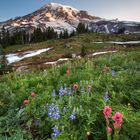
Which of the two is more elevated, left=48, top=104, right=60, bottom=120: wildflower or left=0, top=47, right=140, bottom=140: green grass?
left=48, top=104, right=60, bottom=120: wildflower

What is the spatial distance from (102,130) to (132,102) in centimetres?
135

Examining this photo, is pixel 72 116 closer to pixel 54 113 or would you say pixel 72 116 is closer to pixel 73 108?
pixel 54 113

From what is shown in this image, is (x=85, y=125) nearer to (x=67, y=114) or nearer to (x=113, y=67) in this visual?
(x=67, y=114)

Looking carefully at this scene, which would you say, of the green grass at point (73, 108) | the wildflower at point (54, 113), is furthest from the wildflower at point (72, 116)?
the wildflower at point (54, 113)

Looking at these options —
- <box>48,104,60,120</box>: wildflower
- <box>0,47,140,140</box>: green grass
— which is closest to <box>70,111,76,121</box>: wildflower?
<box>0,47,140,140</box>: green grass

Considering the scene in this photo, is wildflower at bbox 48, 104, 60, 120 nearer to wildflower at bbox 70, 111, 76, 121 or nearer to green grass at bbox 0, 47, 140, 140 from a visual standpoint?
green grass at bbox 0, 47, 140, 140

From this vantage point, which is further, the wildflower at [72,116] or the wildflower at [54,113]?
the wildflower at [54,113]

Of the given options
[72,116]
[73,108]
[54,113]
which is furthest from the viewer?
[73,108]

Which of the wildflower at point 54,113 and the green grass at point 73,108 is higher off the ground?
the wildflower at point 54,113

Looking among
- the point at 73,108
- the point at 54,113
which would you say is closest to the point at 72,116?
the point at 54,113

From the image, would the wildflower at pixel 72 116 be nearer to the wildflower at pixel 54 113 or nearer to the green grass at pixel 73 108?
the green grass at pixel 73 108

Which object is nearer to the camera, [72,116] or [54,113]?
[72,116]

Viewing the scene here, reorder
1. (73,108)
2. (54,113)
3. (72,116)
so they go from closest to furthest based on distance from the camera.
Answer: (72,116) → (54,113) → (73,108)

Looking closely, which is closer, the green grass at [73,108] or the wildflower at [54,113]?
the green grass at [73,108]
